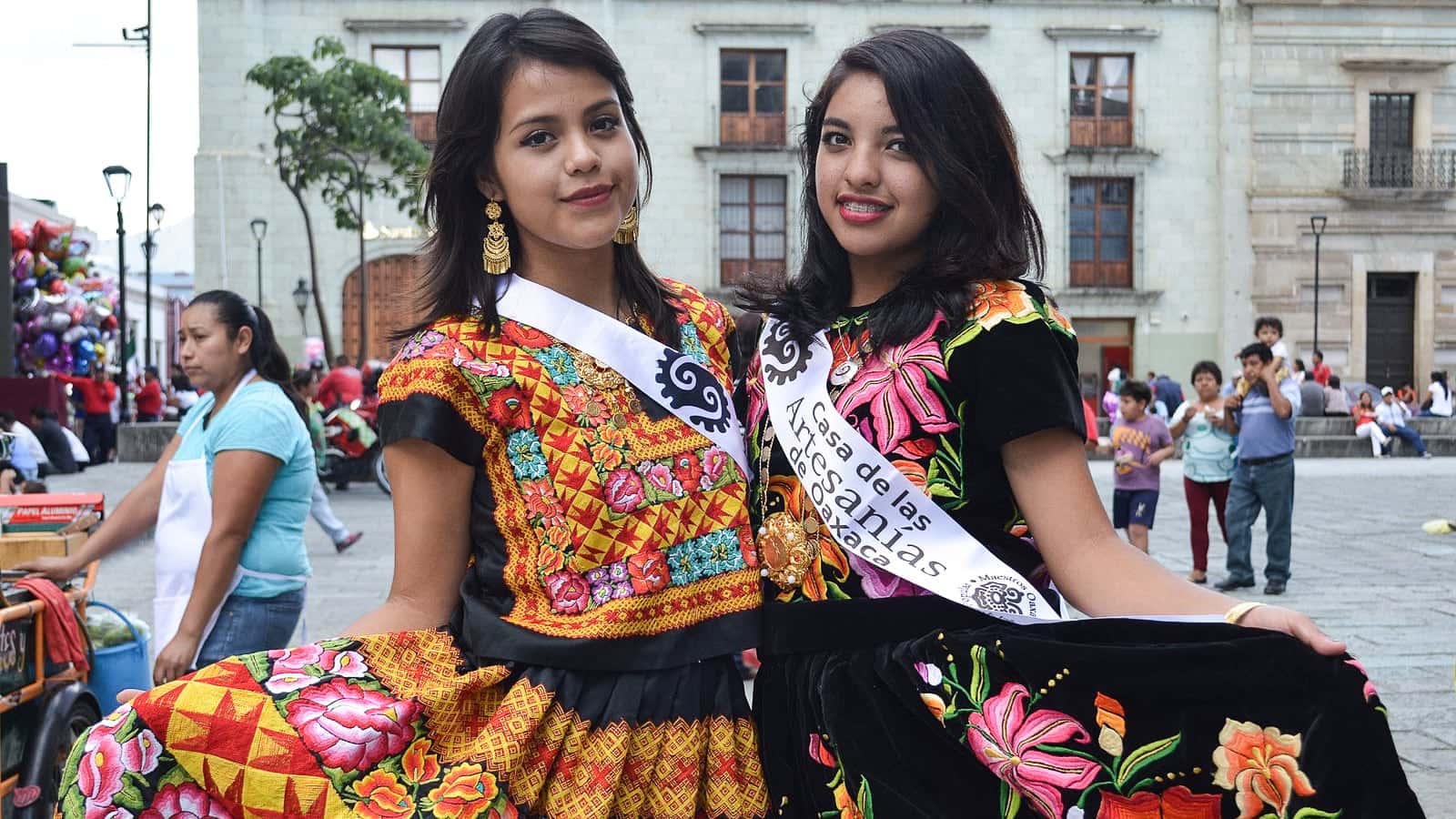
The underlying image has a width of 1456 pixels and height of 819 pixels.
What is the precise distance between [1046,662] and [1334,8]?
31.0 meters

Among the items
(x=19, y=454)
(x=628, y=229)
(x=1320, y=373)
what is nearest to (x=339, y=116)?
(x=19, y=454)

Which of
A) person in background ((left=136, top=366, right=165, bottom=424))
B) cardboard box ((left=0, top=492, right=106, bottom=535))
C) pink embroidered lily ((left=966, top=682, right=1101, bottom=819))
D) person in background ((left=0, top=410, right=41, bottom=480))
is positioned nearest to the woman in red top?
person in background ((left=136, top=366, right=165, bottom=424))

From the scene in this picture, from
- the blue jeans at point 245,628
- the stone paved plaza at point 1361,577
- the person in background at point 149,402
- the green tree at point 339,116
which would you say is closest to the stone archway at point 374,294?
the person in background at point 149,402

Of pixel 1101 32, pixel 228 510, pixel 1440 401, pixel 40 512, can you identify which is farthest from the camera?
pixel 1101 32

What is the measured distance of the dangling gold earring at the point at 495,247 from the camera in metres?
2.15

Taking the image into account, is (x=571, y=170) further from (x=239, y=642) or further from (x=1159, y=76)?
(x=1159, y=76)

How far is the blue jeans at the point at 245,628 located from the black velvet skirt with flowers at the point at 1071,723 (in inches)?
94.1

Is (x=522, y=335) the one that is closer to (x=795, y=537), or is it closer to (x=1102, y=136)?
(x=795, y=537)

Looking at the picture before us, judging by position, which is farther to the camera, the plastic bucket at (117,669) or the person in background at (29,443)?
the person in background at (29,443)

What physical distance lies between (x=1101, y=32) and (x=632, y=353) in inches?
1128

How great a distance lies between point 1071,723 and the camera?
1794 millimetres

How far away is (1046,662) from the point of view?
1821mm

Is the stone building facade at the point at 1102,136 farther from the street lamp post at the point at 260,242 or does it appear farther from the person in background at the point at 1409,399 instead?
the person in background at the point at 1409,399

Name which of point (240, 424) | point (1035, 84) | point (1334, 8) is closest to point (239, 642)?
point (240, 424)
